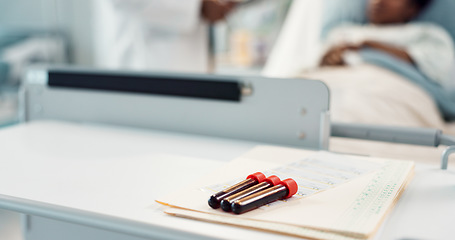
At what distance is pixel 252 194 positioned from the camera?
1.91ft

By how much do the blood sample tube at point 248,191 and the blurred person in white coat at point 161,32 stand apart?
113cm

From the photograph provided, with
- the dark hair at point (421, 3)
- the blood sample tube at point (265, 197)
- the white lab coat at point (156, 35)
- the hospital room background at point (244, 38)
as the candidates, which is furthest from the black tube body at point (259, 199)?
the dark hair at point (421, 3)

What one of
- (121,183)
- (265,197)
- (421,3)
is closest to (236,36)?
(421,3)

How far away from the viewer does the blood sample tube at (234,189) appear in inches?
22.7

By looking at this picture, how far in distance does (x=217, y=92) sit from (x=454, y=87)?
1.44 metres

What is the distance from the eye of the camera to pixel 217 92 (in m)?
0.97

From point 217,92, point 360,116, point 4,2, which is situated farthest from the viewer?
point 4,2

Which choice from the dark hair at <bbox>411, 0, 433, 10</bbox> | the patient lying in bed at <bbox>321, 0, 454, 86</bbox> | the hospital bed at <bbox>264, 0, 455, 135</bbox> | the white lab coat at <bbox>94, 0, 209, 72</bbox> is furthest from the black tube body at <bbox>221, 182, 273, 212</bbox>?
the dark hair at <bbox>411, 0, 433, 10</bbox>

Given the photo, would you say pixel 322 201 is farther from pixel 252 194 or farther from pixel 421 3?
pixel 421 3

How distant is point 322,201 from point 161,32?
51.1 inches

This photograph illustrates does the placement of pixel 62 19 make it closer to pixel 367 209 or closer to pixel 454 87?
pixel 454 87

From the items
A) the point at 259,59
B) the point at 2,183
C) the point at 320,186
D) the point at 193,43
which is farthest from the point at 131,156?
the point at 259,59

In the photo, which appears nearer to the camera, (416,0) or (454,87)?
(454,87)

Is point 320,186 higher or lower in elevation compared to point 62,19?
lower
